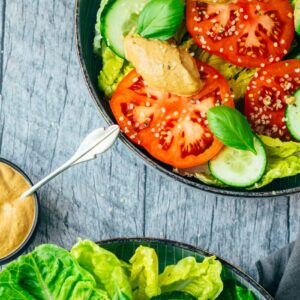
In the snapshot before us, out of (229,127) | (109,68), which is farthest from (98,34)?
(229,127)

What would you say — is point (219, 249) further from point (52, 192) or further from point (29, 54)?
point (29, 54)

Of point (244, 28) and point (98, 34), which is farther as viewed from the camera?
point (98, 34)

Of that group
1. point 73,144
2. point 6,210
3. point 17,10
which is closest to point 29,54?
point 17,10

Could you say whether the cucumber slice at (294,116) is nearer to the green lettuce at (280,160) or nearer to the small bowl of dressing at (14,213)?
the green lettuce at (280,160)

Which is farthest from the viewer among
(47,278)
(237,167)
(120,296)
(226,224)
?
(226,224)

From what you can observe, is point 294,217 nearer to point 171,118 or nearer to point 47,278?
point 171,118

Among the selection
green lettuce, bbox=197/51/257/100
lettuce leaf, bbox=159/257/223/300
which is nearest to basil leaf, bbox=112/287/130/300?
lettuce leaf, bbox=159/257/223/300

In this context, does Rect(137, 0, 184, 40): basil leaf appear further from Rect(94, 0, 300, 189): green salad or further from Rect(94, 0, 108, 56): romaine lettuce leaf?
Rect(94, 0, 108, 56): romaine lettuce leaf
